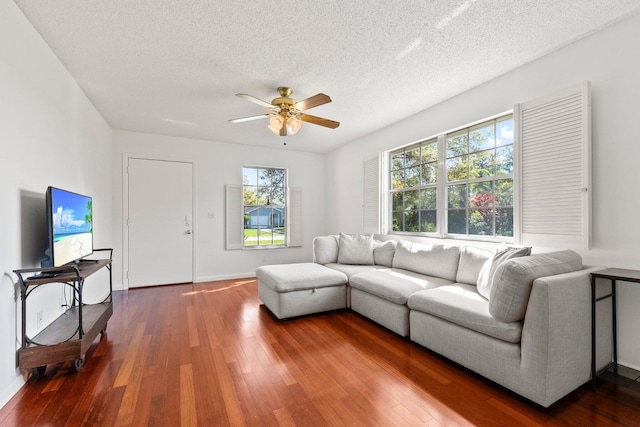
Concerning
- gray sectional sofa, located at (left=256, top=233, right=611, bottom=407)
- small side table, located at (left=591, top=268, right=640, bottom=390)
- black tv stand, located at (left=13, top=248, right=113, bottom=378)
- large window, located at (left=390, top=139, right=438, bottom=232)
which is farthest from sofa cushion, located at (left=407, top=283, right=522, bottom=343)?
black tv stand, located at (left=13, top=248, right=113, bottom=378)

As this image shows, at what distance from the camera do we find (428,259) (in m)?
3.24

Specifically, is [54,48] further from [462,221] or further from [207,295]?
[462,221]

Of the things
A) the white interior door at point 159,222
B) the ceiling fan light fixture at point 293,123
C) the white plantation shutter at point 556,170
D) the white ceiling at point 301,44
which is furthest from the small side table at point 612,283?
the white interior door at point 159,222

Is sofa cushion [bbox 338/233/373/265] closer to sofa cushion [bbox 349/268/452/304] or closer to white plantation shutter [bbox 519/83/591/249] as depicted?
sofa cushion [bbox 349/268/452/304]

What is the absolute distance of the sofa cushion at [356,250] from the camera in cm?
401

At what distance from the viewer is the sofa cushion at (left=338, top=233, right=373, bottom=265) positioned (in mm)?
4008

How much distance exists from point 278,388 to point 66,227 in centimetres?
206

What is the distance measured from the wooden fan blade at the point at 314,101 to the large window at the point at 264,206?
282 cm

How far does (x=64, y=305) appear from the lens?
102 inches

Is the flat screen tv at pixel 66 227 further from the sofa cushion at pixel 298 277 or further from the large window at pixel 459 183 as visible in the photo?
the large window at pixel 459 183

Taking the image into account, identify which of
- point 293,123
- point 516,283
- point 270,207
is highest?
point 293,123

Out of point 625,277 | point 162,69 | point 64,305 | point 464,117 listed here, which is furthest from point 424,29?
point 64,305

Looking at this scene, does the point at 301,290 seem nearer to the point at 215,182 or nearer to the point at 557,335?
the point at 557,335

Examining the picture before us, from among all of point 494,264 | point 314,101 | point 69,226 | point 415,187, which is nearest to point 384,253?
point 415,187
